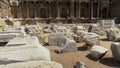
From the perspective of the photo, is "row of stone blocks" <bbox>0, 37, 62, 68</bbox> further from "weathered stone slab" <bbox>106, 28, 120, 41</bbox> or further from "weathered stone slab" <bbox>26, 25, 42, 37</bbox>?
"weathered stone slab" <bbox>26, 25, 42, 37</bbox>

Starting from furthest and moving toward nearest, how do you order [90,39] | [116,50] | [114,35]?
1. [114,35]
2. [90,39]
3. [116,50]

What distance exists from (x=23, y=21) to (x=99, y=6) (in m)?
13.9

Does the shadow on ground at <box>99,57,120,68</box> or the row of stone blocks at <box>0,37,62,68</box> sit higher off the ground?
the row of stone blocks at <box>0,37,62,68</box>

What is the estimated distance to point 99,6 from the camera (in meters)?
37.1

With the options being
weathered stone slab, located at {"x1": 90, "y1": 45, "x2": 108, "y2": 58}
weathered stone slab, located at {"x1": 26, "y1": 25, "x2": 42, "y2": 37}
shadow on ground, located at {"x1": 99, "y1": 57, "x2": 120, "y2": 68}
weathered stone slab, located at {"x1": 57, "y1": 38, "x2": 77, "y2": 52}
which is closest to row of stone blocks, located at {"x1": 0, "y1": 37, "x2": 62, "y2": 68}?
shadow on ground, located at {"x1": 99, "y1": 57, "x2": 120, "y2": 68}

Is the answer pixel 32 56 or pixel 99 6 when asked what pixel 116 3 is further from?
pixel 32 56

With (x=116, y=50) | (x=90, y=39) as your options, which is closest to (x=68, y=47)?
(x=90, y=39)

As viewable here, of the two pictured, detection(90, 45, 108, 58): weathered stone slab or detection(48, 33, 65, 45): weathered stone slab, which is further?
detection(48, 33, 65, 45): weathered stone slab

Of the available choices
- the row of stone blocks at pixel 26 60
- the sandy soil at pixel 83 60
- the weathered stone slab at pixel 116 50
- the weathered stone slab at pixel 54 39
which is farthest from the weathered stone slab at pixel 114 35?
the row of stone blocks at pixel 26 60

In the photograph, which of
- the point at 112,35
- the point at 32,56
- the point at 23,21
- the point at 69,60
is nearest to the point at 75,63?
the point at 69,60

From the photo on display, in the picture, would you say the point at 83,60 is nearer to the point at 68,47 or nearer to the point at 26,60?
the point at 68,47

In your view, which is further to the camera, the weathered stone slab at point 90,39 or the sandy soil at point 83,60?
the weathered stone slab at point 90,39

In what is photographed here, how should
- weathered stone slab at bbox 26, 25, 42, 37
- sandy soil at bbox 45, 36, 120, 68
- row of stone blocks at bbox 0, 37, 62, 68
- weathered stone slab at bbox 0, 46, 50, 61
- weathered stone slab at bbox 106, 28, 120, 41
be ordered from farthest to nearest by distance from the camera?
weathered stone slab at bbox 26, 25, 42, 37, weathered stone slab at bbox 106, 28, 120, 41, sandy soil at bbox 45, 36, 120, 68, weathered stone slab at bbox 0, 46, 50, 61, row of stone blocks at bbox 0, 37, 62, 68

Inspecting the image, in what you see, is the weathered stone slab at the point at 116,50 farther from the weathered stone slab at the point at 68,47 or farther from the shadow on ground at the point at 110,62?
the weathered stone slab at the point at 68,47
